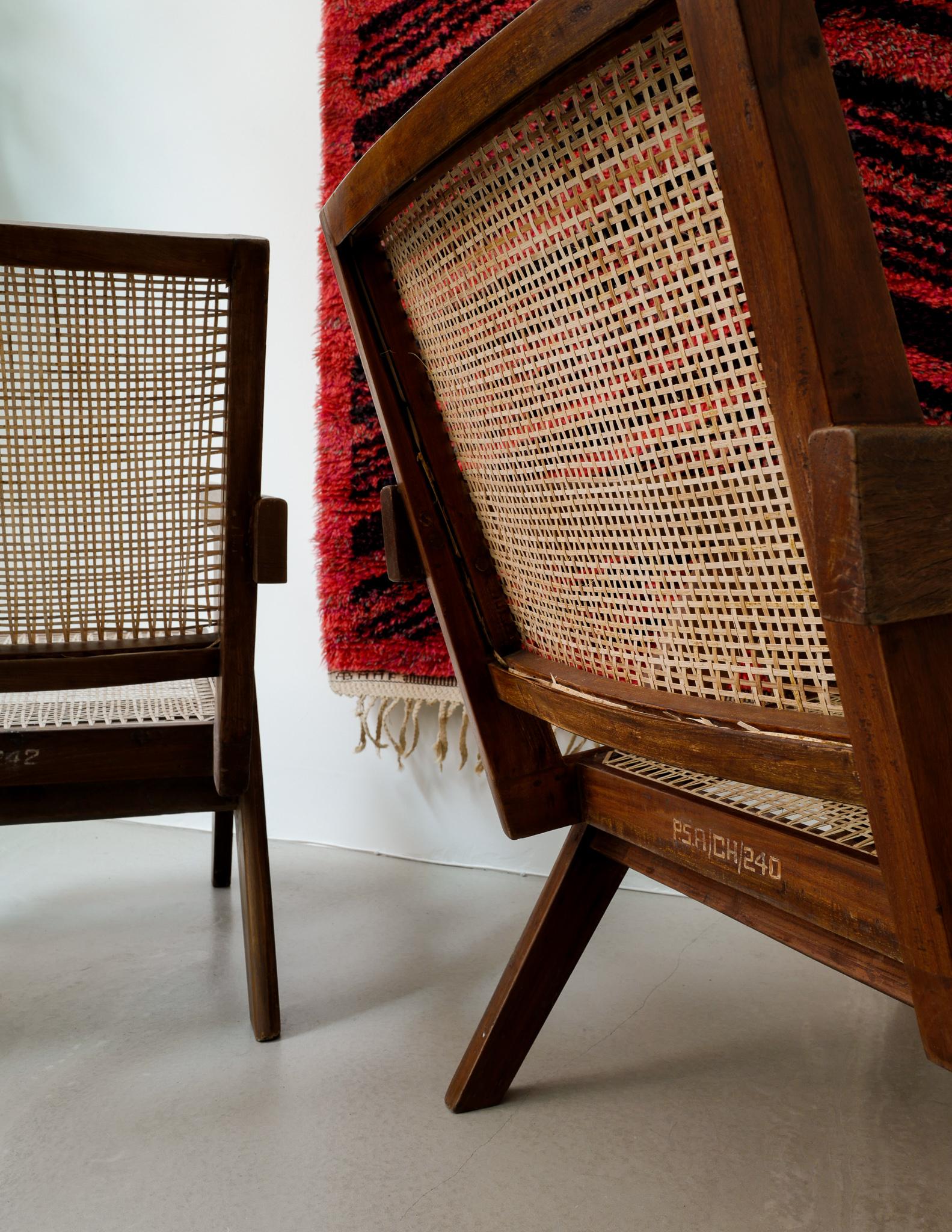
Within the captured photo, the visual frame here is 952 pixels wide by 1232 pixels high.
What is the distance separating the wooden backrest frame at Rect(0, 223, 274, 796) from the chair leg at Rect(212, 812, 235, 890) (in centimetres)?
47

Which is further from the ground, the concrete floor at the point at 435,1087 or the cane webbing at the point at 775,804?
the cane webbing at the point at 775,804

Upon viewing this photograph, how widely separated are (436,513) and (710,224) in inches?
15.0

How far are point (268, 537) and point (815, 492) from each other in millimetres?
739

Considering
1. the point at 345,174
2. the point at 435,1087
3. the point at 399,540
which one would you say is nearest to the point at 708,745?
the point at 399,540

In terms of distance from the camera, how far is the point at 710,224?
513mm

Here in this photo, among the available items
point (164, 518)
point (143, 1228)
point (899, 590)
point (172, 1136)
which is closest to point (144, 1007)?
point (172, 1136)

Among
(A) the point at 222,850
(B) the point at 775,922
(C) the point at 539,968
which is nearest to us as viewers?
(B) the point at 775,922

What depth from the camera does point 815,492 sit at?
45 cm

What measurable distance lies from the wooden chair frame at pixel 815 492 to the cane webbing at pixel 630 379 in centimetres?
2

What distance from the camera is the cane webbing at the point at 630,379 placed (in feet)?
1.69

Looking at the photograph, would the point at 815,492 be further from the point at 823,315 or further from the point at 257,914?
the point at 257,914

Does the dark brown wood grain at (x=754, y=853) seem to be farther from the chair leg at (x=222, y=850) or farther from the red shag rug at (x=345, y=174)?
the chair leg at (x=222, y=850)

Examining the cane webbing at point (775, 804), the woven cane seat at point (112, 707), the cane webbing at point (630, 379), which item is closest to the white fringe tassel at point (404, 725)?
the woven cane seat at point (112, 707)

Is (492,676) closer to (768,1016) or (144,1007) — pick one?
(768,1016)
